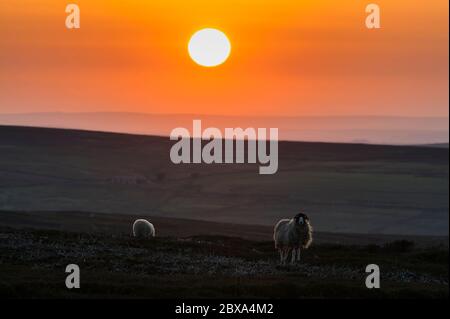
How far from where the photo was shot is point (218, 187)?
15575 cm

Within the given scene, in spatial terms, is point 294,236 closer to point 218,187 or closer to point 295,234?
point 295,234

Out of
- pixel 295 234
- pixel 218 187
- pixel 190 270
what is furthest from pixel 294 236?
pixel 218 187

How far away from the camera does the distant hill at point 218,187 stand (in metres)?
131

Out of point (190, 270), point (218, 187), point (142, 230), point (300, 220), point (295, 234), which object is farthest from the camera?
point (218, 187)

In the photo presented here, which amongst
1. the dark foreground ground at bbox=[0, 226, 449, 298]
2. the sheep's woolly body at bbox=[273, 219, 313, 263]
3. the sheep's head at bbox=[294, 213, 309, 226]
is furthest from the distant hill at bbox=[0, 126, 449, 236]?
the sheep's head at bbox=[294, 213, 309, 226]

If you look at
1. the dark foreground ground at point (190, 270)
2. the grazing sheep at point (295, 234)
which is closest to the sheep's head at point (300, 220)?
the grazing sheep at point (295, 234)

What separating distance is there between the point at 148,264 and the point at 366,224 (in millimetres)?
94367

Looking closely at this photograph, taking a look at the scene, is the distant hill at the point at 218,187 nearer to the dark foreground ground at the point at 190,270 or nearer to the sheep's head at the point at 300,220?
the dark foreground ground at the point at 190,270

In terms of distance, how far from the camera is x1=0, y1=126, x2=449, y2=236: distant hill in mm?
131000

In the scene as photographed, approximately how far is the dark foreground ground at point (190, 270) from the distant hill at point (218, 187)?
75.3 m

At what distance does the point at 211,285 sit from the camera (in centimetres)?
3138

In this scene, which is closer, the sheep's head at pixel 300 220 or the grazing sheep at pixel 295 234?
the sheep's head at pixel 300 220

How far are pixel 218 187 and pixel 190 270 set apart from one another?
120m

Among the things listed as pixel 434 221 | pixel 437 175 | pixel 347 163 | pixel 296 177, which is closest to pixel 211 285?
pixel 434 221
